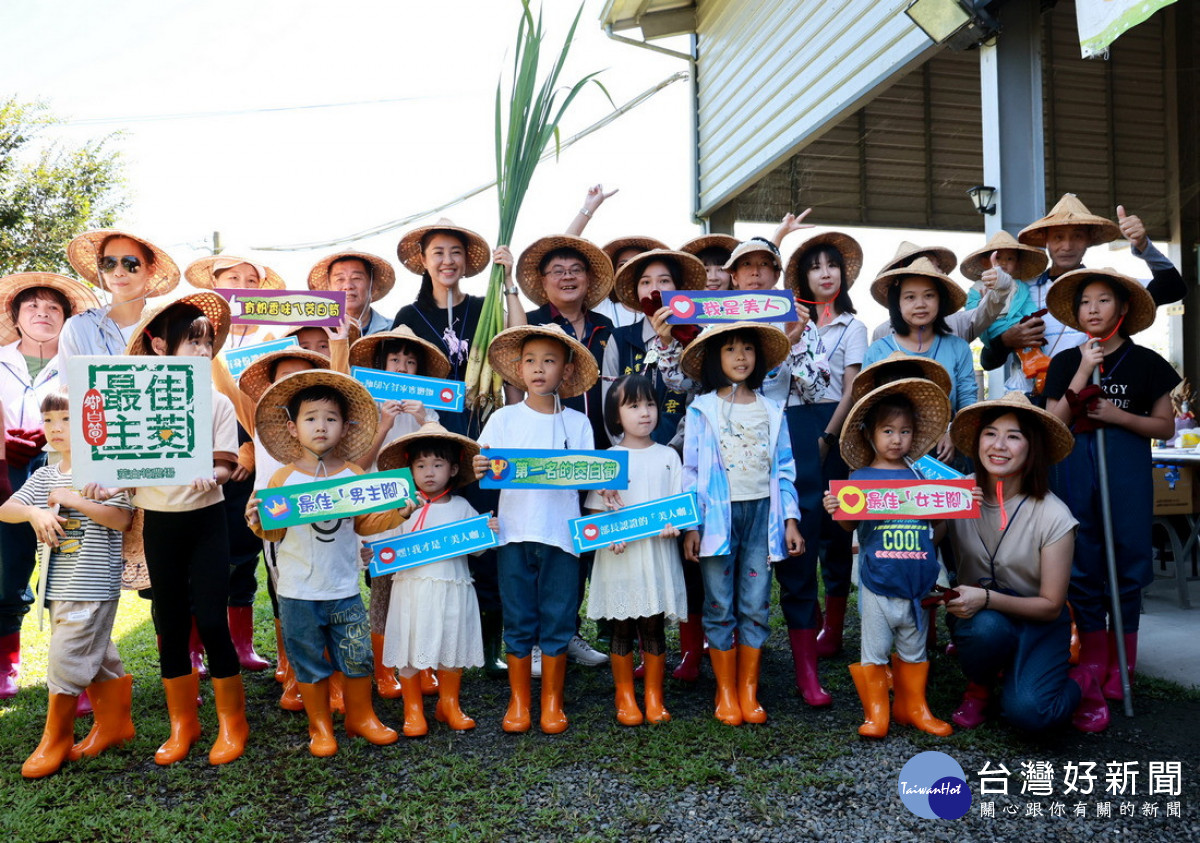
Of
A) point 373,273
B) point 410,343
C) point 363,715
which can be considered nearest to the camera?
point 363,715

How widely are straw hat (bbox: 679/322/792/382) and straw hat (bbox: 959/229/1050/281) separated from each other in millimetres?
1369

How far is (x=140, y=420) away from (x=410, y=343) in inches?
50.8

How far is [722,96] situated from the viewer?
10141 mm

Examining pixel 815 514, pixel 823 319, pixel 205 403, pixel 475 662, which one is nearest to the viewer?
pixel 205 403

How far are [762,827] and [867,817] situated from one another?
373 millimetres

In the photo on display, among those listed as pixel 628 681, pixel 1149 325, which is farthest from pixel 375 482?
pixel 1149 325

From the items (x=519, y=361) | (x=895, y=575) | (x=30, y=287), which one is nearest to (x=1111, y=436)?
(x=895, y=575)

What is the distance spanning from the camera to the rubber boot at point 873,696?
344 centimetres

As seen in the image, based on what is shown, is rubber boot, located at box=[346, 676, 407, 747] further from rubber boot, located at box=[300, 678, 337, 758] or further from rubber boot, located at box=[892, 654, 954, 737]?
rubber boot, located at box=[892, 654, 954, 737]

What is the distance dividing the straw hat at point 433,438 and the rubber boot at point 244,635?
142cm

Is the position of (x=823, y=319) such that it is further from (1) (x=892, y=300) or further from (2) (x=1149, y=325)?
(2) (x=1149, y=325)

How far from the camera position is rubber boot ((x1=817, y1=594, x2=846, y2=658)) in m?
4.58

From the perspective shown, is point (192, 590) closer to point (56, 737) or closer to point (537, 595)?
point (56, 737)

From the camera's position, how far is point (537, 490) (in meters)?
3.77
